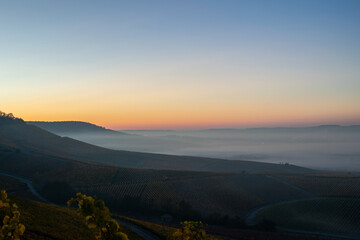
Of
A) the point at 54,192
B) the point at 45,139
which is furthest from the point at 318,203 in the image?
the point at 45,139

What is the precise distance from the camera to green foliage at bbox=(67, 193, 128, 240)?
19.6 feet

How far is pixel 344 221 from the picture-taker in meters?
57.2

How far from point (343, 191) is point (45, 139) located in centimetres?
16384

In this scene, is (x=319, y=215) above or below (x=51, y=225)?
below

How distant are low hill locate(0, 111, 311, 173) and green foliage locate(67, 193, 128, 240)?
133272 millimetres

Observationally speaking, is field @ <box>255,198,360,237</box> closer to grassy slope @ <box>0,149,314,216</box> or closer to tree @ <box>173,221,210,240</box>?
grassy slope @ <box>0,149,314,216</box>

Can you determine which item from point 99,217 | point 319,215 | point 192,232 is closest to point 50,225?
point 192,232

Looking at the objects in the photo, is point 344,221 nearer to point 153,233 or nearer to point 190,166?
point 153,233

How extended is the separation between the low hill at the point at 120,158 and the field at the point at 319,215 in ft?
230

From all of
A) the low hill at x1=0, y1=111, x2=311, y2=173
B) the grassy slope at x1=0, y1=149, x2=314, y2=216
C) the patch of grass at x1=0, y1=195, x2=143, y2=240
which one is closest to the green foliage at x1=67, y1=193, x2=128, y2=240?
the patch of grass at x1=0, y1=195, x2=143, y2=240

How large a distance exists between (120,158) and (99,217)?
14998cm

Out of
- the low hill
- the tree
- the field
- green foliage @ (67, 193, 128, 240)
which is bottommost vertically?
the field

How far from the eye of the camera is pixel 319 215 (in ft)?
199

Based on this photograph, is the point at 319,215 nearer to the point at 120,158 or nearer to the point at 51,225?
the point at 51,225
